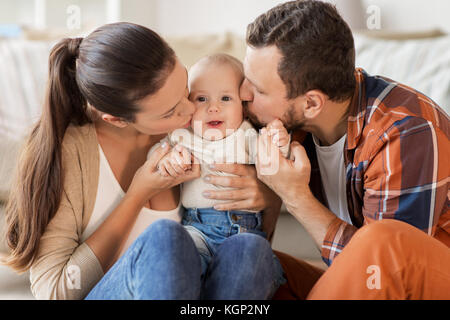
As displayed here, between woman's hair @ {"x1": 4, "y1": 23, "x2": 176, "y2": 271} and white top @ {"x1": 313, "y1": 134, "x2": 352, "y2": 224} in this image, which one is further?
white top @ {"x1": 313, "y1": 134, "x2": 352, "y2": 224}

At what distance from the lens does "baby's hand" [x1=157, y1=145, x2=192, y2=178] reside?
1.27 metres

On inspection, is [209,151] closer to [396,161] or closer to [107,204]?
[107,204]

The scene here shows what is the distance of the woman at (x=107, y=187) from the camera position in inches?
40.7

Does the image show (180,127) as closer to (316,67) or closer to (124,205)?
(124,205)

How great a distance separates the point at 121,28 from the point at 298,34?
447 millimetres

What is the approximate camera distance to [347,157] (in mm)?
1315

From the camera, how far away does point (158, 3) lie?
3025mm

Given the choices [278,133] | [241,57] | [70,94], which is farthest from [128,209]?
[241,57]

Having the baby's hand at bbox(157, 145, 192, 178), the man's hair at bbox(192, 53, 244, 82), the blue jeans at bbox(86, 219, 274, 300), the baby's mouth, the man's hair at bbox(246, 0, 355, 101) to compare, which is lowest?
the blue jeans at bbox(86, 219, 274, 300)

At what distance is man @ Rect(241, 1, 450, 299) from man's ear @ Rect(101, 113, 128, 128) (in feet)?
1.14

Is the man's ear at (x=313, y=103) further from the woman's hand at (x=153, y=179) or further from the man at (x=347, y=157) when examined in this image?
the woman's hand at (x=153, y=179)

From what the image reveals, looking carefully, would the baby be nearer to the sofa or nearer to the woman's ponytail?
the woman's ponytail

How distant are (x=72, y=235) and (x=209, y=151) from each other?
417mm

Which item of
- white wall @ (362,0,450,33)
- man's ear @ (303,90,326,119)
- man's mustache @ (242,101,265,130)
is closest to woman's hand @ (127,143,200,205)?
man's mustache @ (242,101,265,130)
